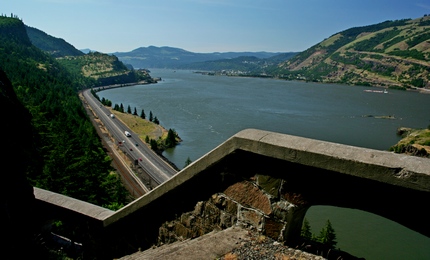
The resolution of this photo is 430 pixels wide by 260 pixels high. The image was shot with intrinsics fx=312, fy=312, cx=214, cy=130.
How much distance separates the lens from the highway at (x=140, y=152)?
34.4m

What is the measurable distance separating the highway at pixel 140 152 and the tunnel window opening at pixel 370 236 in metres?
16.5

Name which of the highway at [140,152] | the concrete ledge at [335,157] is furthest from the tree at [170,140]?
the concrete ledge at [335,157]

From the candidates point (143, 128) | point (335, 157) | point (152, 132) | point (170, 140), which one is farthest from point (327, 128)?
point (335, 157)

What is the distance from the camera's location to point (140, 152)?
42188 millimetres

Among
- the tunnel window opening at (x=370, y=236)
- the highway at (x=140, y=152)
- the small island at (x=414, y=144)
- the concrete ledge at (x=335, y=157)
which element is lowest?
the highway at (x=140, y=152)

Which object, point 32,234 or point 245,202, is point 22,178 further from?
point 245,202

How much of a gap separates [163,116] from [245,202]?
63196mm

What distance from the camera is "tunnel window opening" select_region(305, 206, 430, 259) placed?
1816 cm

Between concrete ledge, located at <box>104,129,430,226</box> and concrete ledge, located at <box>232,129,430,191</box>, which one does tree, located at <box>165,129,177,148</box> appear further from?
concrete ledge, located at <box>232,129,430,191</box>

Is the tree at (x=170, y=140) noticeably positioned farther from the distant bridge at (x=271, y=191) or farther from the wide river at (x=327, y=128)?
the distant bridge at (x=271, y=191)

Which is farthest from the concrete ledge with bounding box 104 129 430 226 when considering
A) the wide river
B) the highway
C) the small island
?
the small island

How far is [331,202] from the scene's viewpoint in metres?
2.72

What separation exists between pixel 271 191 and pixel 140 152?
40612 millimetres

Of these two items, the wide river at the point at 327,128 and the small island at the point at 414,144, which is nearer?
the wide river at the point at 327,128
